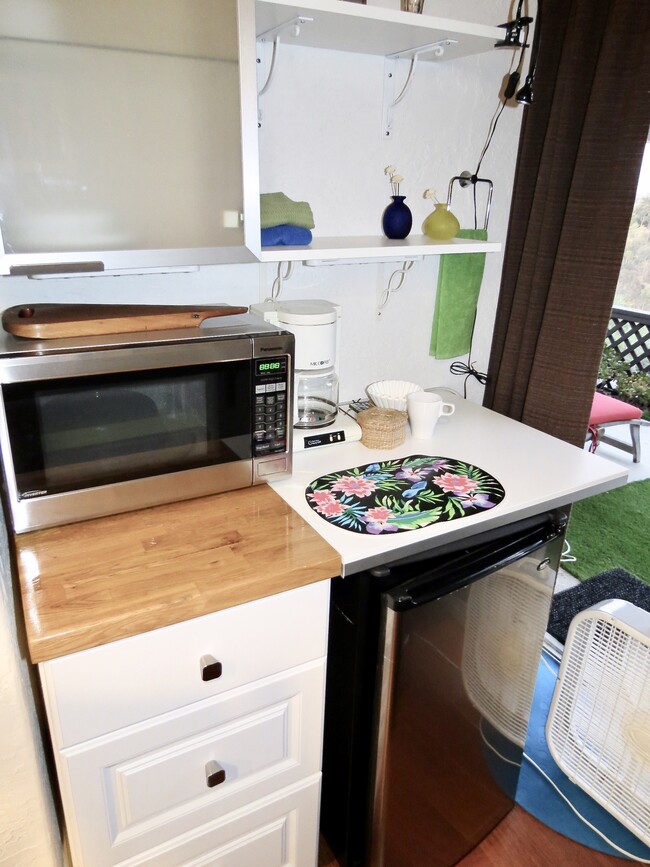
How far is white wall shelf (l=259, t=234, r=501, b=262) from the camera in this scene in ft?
4.21

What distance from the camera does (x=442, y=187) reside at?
177cm

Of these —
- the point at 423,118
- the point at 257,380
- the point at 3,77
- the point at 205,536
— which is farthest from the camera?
the point at 423,118

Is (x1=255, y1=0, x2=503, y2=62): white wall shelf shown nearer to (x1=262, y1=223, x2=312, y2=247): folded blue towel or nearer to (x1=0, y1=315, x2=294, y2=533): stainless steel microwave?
(x1=262, y1=223, x2=312, y2=247): folded blue towel

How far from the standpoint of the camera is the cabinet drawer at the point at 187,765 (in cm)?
95

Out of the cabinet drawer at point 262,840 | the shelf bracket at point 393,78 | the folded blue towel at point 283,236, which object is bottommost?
the cabinet drawer at point 262,840

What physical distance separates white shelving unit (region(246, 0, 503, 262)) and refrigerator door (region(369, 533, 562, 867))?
0.70 m

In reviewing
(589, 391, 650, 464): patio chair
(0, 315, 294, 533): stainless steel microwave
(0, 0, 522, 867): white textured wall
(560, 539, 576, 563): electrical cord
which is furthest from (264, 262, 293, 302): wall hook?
(589, 391, 650, 464): patio chair

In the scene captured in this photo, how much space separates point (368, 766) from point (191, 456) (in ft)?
2.35

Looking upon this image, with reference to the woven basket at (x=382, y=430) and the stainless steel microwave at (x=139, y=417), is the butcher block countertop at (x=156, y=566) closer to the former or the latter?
the stainless steel microwave at (x=139, y=417)

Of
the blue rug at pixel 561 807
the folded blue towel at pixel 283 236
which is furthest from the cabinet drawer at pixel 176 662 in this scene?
the blue rug at pixel 561 807

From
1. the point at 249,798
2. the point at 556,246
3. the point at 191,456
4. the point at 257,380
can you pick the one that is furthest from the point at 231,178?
the point at 249,798

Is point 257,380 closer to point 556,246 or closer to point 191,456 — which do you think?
point 191,456

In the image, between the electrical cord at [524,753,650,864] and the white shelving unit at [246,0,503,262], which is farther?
the electrical cord at [524,753,650,864]

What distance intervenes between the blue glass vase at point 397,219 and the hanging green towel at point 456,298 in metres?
0.26
